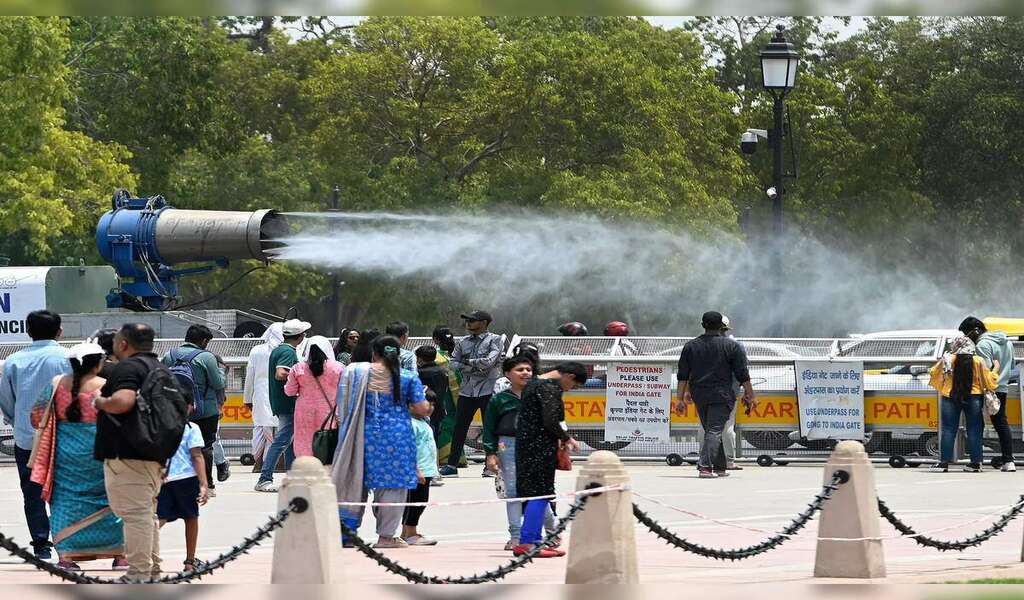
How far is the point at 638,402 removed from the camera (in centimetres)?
1884

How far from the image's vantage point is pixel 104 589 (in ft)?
25.6

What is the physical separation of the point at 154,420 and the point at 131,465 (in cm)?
24

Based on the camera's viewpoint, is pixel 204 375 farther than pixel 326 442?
Yes

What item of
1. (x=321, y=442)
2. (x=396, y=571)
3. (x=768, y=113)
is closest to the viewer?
(x=396, y=571)

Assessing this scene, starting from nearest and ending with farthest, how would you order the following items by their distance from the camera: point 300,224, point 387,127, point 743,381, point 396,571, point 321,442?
point 396,571 → point 321,442 → point 743,381 → point 300,224 → point 387,127

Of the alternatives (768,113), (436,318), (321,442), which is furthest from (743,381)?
(768,113)

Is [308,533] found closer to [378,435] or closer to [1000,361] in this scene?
[378,435]

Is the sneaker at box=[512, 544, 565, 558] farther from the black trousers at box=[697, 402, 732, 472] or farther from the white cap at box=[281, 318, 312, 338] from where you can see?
the black trousers at box=[697, 402, 732, 472]

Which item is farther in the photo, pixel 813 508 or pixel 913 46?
pixel 913 46

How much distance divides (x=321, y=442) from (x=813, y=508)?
3235mm

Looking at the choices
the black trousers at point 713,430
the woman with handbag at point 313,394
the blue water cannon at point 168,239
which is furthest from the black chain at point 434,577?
the blue water cannon at point 168,239

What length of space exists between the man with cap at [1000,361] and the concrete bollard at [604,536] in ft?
31.6

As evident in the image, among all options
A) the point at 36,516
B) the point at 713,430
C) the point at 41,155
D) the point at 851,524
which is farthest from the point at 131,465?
the point at 41,155

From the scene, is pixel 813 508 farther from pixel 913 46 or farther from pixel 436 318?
pixel 913 46
